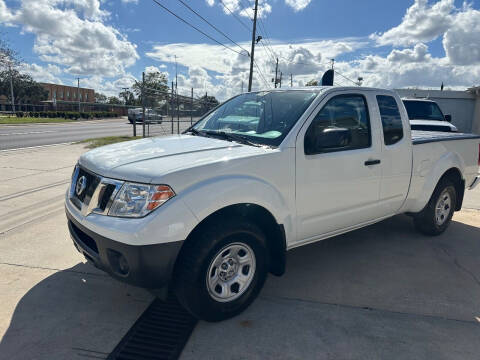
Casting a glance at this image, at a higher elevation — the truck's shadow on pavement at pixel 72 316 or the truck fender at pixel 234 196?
the truck fender at pixel 234 196

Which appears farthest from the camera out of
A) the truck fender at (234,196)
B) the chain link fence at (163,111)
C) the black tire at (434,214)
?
the chain link fence at (163,111)

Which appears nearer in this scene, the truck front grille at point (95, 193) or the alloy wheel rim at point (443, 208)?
the truck front grille at point (95, 193)

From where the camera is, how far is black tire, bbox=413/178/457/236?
4660mm

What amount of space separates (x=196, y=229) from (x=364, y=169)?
187cm

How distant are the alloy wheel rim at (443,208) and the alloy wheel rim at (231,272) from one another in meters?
3.03

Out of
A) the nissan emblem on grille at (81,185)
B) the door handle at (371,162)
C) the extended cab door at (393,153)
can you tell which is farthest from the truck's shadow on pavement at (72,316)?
the extended cab door at (393,153)

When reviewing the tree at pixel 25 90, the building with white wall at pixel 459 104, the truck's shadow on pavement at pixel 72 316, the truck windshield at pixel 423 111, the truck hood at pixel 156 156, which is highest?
the tree at pixel 25 90

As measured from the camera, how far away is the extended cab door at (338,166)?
3156mm

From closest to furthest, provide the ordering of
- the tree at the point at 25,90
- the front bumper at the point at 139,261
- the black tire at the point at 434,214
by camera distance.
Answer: the front bumper at the point at 139,261 < the black tire at the point at 434,214 < the tree at the point at 25,90

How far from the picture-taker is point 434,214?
4.70 meters

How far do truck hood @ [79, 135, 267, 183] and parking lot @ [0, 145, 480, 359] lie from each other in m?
1.14

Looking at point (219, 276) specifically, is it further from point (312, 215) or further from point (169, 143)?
point (169, 143)

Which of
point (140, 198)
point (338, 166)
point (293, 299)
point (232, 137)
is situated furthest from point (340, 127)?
point (140, 198)

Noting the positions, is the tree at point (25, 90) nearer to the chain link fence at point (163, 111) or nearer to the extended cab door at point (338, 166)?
the chain link fence at point (163, 111)
